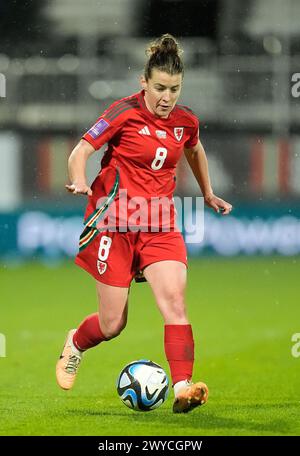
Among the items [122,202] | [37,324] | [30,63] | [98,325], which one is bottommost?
[37,324]

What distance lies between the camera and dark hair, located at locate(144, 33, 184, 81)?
5.98 meters

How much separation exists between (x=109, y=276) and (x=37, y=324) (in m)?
4.25

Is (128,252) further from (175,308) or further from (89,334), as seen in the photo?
(89,334)

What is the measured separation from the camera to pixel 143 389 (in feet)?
19.9

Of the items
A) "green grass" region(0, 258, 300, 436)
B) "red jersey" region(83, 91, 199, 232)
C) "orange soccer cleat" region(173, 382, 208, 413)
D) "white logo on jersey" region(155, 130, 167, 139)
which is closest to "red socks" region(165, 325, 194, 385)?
"orange soccer cleat" region(173, 382, 208, 413)

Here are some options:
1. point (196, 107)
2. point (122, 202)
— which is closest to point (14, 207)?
point (196, 107)

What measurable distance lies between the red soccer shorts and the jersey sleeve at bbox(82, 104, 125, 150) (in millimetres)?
496

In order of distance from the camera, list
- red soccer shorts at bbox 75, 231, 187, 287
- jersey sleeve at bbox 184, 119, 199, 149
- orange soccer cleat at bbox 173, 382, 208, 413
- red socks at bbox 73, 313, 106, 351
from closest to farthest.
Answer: orange soccer cleat at bbox 173, 382, 208, 413
red soccer shorts at bbox 75, 231, 187, 287
jersey sleeve at bbox 184, 119, 199, 149
red socks at bbox 73, 313, 106, 351

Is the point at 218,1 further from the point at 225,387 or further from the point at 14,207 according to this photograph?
the point at 225,387

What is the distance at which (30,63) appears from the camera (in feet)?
52.5

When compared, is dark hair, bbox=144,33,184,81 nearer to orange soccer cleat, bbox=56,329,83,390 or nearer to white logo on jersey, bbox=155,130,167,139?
white logo on jersey, bbox=155,130,167,139

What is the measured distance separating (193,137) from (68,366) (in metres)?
1.50

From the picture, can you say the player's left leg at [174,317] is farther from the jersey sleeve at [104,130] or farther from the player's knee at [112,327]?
the jersey sleeve at [104,130]

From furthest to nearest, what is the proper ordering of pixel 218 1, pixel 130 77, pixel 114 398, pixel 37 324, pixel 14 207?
pixel 218 1 < pixel 130 77 < pixel 14 207 < pixel 37 324 < pixel 114 398
